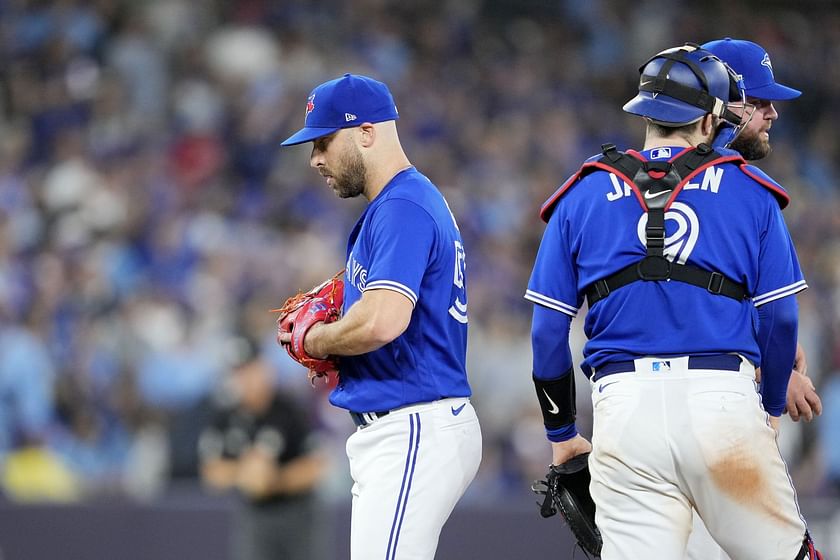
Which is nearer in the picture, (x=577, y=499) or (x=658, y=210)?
Result: (x=658, y=210)

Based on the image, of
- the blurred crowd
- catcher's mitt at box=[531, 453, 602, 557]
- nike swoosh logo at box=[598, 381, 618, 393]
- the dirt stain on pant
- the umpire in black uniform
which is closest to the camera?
the dirt stain on pant

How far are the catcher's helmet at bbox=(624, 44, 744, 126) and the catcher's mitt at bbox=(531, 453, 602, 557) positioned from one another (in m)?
1.25

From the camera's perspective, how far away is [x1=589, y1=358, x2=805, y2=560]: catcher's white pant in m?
3.99

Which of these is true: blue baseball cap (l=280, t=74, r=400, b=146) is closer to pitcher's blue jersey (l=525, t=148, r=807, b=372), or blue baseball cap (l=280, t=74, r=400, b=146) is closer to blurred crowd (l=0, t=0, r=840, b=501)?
pitcher's blue jersey (l=525, t=148, r=807, b=372)

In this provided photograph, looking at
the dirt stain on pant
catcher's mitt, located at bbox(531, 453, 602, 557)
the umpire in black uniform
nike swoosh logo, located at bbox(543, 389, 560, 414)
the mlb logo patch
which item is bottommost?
the umpire in black uniform

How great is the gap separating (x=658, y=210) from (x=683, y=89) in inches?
18.0

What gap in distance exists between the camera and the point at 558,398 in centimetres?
447

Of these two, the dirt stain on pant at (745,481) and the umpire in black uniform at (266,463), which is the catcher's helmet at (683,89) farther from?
the umpire in black uniform at (266,463)

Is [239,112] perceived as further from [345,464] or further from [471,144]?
[345,464]

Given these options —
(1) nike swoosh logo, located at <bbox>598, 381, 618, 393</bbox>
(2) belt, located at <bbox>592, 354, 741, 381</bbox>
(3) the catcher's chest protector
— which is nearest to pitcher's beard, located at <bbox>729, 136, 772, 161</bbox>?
(3) the catcher's chest protector

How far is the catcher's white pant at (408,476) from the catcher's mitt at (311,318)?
0.29m

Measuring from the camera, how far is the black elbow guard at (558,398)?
175 inches

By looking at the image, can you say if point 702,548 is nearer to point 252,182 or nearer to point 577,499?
point 577,499

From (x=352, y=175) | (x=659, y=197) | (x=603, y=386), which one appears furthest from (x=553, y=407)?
(x=352, y=175)
